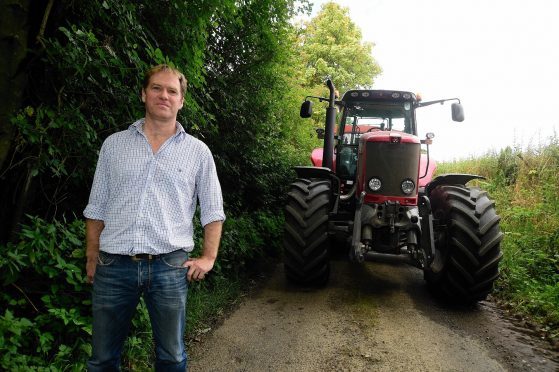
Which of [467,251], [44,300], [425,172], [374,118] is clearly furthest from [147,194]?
[374,118]

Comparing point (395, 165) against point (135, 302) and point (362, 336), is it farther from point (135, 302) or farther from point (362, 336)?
point (135, 302)

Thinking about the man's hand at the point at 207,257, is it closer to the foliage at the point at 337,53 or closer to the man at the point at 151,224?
the man at the point at 151,224

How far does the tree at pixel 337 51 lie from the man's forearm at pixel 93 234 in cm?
1646

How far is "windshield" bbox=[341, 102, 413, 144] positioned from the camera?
18.0ft

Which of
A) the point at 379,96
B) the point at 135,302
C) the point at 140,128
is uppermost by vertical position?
the point at 379,96

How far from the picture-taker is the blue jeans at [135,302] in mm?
1747

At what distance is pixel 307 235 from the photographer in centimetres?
402

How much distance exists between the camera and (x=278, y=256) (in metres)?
6.01

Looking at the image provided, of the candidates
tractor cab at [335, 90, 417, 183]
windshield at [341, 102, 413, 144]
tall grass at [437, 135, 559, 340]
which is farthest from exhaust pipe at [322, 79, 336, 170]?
tall grass at [437, 135, 559, 340]

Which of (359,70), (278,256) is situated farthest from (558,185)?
(359,70)

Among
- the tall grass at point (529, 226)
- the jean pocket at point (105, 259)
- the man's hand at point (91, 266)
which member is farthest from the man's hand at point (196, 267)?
the tall grass at point (529, 226)

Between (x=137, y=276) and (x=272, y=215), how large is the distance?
4888 mm

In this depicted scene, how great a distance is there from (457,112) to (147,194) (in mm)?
Result: 4270

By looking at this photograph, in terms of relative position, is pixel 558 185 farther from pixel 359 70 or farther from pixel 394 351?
pixel 359 70
